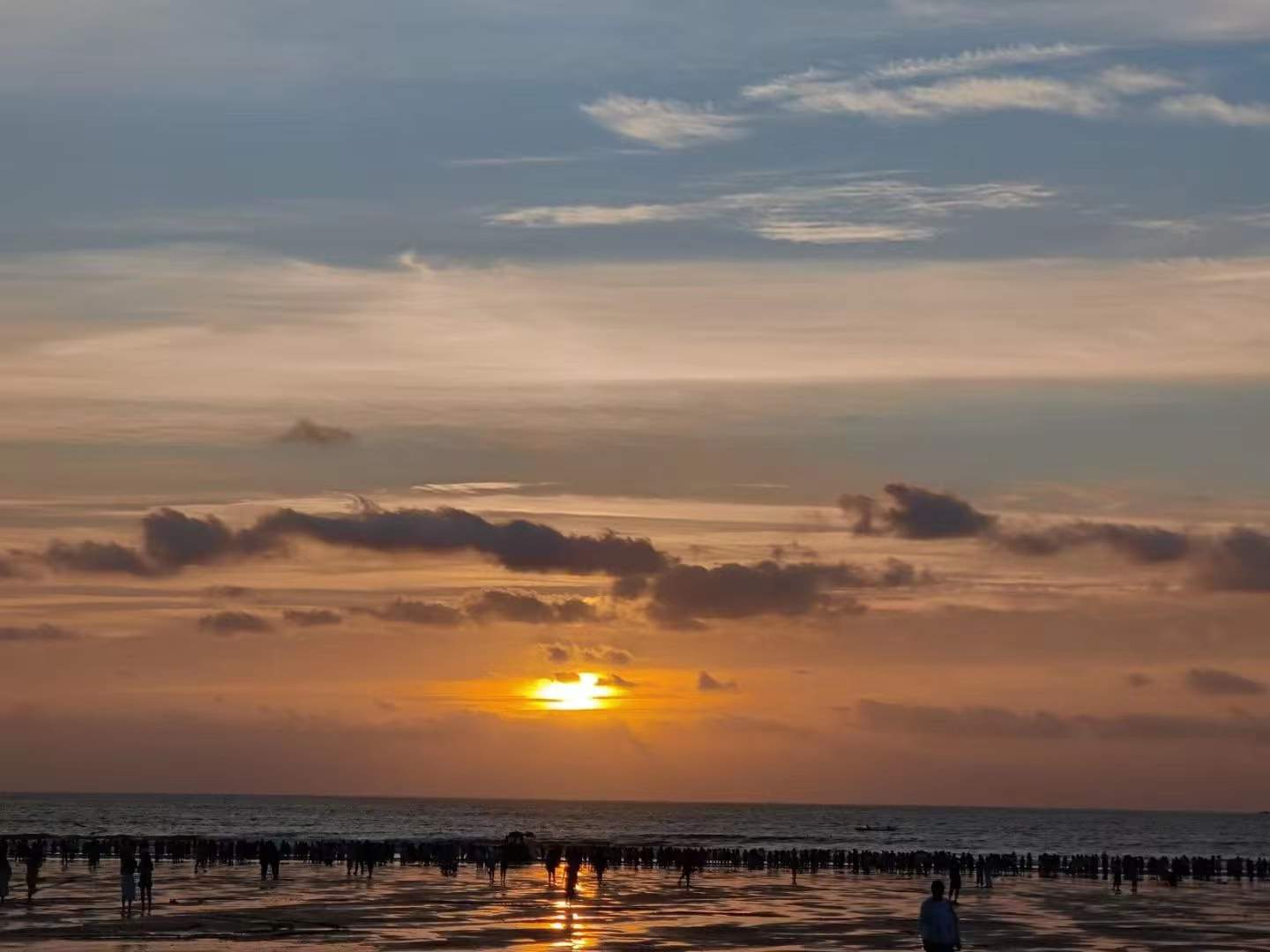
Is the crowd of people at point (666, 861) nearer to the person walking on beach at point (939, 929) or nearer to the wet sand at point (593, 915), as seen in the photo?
the wet sand at point (593, 915)

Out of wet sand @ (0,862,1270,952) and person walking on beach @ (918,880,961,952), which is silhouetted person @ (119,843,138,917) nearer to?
wet sand @ (0,862,1270,952)

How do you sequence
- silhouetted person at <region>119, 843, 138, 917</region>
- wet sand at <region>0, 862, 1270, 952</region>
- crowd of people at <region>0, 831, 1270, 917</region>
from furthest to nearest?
crowd of people at <region>0, 831, 1270, 917</region> < silhouetted person at <region>119, 843, 138, 917</region> < wet sand at <region>0, 862, 1270, 952</region>

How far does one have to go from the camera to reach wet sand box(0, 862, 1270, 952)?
48.2 meters

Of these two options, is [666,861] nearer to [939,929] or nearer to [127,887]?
[127,887]

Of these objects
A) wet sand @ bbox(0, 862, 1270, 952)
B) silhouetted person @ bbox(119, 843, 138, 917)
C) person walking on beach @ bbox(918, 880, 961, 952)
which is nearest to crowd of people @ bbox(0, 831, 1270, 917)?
wet sand @ bbox(0, 862, 1270, 952)

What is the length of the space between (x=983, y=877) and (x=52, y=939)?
171ft

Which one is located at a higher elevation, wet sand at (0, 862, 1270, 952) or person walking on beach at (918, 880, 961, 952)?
person walking on beach at (918, 880, 961, 952)

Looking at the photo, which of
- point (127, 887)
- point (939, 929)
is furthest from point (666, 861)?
point (939, 929)

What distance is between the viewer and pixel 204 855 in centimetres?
9506

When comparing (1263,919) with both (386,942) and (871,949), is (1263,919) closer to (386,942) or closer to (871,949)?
(871,949)

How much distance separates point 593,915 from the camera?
5853 cm

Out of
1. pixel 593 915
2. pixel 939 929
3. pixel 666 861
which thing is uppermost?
pixel 939 929

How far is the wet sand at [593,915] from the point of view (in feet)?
158

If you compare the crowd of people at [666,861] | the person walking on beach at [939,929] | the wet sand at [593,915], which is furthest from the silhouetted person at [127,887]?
the person walking on beach at [939,929]
